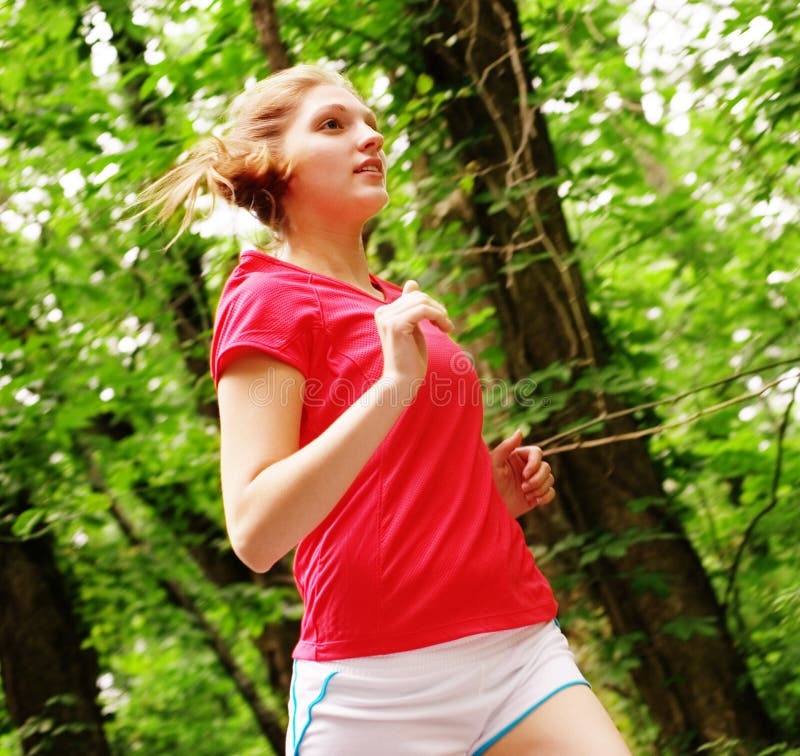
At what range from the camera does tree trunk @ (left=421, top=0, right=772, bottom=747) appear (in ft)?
10.4

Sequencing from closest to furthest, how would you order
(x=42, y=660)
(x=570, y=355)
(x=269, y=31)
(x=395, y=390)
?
(x=395, y=390), (x=269, y=31), (x=570, y=355), (x=42, y=660)

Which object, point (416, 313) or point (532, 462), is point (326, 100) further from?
point (532, 462)

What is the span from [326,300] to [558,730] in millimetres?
773

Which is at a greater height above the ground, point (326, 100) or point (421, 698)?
point (326, 100)

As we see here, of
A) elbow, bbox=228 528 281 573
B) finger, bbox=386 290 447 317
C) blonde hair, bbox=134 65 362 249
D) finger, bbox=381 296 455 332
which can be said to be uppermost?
blonde hair, bbox=134 65 362 249

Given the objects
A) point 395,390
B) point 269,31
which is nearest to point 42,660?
point 269,31

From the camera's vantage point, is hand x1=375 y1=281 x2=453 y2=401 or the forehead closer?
hand x1=375 y1=281 x2=453 y2=401

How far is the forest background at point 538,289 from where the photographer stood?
3.18m

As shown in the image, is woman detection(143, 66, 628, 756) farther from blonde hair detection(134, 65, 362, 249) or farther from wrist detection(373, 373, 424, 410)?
blonde hair detection(134, 65, 362, 249)

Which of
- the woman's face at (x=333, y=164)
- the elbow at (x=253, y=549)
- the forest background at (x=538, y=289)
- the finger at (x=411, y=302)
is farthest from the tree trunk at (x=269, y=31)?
the elbow at (x=253, y=549)

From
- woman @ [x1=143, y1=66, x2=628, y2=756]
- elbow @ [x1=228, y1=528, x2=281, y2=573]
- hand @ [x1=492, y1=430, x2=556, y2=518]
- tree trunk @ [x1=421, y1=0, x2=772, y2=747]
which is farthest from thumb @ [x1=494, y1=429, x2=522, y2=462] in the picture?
tree trunk @ [x1=421, y1=0, x2=772, y2=747]

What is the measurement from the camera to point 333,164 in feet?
5.52

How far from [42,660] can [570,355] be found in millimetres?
3284

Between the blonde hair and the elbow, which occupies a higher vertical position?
the blonde hair
